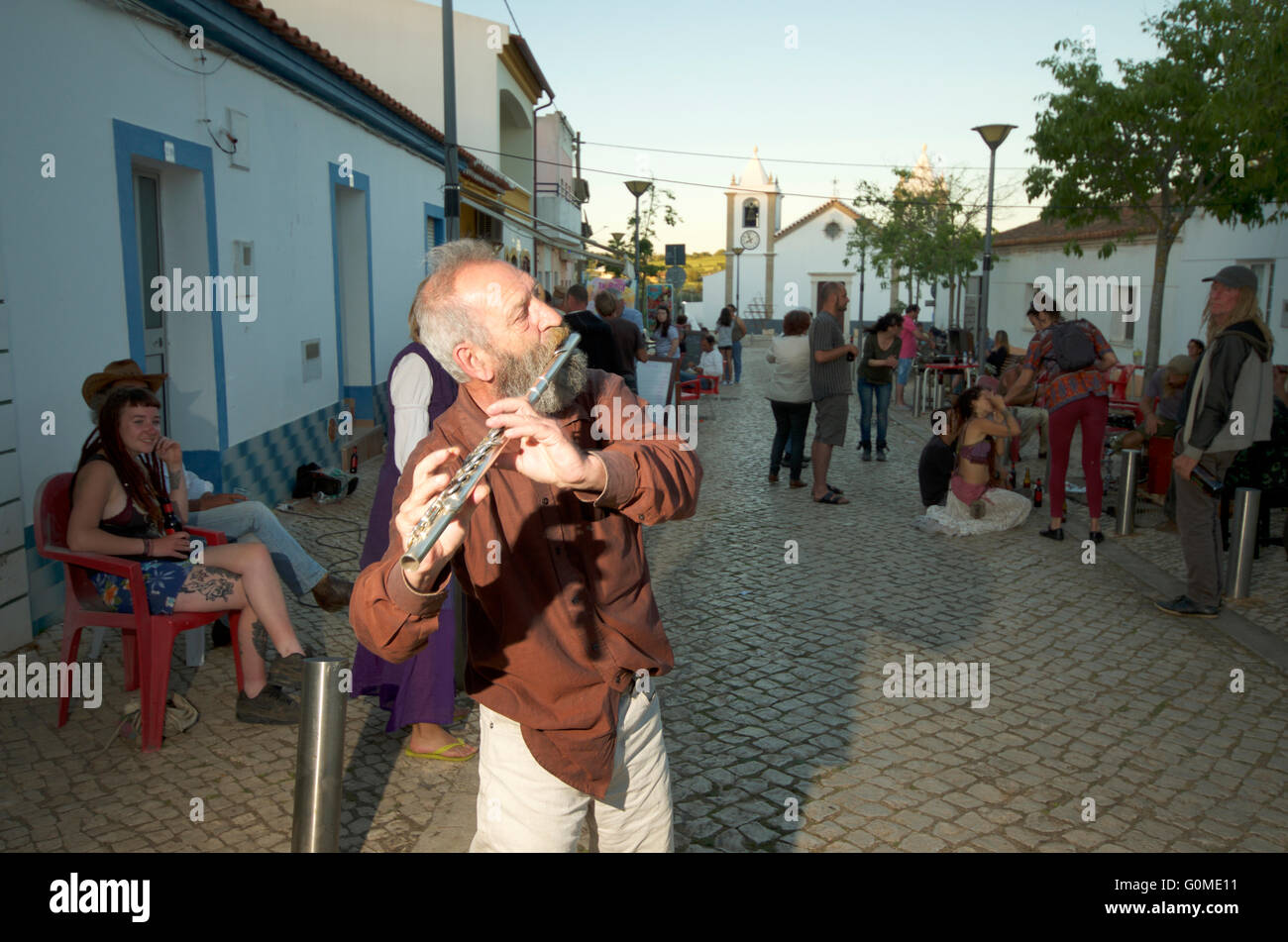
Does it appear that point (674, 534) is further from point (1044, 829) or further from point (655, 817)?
point (655, 817)

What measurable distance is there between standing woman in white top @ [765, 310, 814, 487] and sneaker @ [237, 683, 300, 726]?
6463 millimetres

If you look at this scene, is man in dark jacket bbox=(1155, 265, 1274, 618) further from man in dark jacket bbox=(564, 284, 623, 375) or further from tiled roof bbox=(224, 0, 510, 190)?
tiled roof bbox=(224, 0, 510, 190)

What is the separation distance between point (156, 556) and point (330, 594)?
118 cm

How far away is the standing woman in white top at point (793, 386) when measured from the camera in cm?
1009

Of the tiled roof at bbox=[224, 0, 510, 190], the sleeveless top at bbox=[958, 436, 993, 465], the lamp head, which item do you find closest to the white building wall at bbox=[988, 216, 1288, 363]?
the lamp head

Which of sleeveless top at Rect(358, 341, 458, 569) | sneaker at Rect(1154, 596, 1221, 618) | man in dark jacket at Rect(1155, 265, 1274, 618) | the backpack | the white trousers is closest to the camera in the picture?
the white trousers

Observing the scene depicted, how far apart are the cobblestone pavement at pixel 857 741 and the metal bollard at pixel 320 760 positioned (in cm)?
79

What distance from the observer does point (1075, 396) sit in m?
7.74

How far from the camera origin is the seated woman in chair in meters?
4.32

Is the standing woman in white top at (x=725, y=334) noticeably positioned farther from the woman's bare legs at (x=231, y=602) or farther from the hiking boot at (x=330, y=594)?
the woman's bare legs at (x=231, y=602)

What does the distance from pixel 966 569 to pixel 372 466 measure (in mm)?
7018

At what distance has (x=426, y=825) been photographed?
12.0 feet

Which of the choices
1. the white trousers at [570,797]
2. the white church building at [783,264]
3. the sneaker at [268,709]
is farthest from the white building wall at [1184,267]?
the white church building at [783,264]

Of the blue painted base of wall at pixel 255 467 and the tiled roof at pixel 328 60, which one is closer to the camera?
the blue painted base of wall at pixel 255 467
